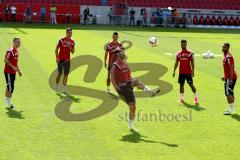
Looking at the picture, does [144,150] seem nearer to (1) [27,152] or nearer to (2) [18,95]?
(1) [27,152]

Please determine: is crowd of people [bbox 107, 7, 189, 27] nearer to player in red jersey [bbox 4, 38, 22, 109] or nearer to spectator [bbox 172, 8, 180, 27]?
spectator [bbox 172, 8, 180, 27]

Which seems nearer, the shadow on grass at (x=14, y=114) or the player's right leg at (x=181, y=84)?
the shadow on grass at (x=14, y=114)

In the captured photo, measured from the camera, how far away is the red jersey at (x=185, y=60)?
15.6 m

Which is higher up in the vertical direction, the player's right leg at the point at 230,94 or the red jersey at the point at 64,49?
the red jersey at the point at 64,49

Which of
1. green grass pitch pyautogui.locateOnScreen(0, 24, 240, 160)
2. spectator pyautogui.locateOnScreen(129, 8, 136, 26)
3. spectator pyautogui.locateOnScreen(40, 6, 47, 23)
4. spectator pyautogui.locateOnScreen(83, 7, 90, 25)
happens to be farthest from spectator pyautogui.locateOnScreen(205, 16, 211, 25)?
green grass pitch pyautogui.locateOnScreen(0, 24, 240, 160)

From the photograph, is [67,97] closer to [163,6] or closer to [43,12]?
[43,12]

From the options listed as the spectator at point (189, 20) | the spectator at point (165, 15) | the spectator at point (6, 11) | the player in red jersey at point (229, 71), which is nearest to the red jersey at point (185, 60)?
the player in red jersey at point (229, 71)

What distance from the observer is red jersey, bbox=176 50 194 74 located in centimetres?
1555

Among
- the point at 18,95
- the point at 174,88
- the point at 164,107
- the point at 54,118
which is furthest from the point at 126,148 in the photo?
the point at 174,88

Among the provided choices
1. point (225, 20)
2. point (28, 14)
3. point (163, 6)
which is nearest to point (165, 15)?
point (163, 6)

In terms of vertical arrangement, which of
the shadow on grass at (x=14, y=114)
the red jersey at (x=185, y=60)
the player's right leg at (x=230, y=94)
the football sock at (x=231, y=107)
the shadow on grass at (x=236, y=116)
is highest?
the red jersey at (x=185, y=60)

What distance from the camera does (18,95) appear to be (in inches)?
651

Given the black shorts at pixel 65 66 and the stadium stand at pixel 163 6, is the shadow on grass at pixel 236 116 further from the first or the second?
the stadium stand at pixel 163 6

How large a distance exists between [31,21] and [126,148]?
149 ft
